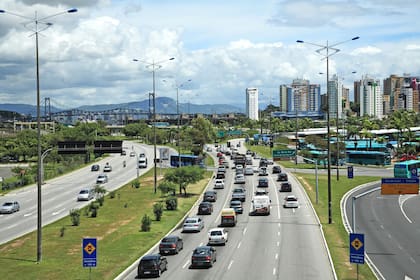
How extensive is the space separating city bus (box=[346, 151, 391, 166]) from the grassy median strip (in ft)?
193

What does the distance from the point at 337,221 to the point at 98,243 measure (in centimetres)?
2127

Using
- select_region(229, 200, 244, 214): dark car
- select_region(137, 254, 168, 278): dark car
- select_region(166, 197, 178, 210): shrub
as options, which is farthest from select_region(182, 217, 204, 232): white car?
select_region(137, 254, 168, 278): dark car

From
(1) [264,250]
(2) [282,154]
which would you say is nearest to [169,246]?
(1) [264,250]

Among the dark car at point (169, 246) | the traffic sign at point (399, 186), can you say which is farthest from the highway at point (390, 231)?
the dark car at point (169, 246)

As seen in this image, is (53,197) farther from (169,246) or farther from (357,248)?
(357,248)

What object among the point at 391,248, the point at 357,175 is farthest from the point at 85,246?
the point at 357,175

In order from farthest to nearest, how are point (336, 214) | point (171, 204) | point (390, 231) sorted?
point (171, 204)
point (336, 214)
point (390, 231)

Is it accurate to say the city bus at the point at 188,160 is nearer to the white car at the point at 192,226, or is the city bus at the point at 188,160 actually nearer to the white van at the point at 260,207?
the white van at the point at 260,207

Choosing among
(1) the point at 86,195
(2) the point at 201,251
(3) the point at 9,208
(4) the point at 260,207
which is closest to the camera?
(2) the point at 201,251

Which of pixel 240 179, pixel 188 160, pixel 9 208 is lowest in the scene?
pixel 9 208

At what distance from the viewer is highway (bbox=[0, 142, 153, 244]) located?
184ft

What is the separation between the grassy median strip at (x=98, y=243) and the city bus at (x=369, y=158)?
58720 mm

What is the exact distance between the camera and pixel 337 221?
2119 inches

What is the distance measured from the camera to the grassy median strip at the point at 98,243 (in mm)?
34031
